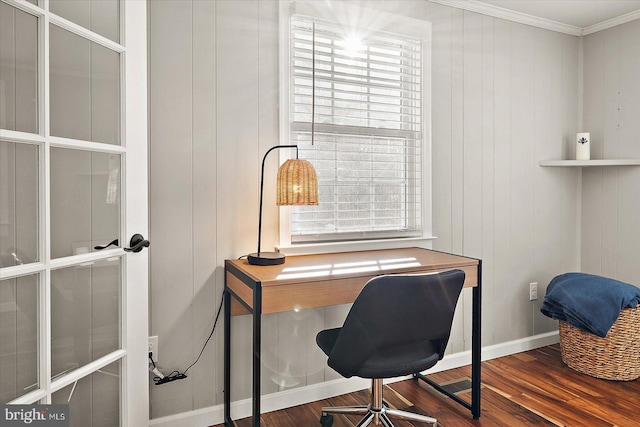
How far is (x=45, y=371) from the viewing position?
138 cm

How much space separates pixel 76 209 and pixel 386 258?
1515 mm

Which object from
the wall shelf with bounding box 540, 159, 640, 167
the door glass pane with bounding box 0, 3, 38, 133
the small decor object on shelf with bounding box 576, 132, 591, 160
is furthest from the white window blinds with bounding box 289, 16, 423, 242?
the small decor object on shelf with bounding box 576, 132, 591, 160

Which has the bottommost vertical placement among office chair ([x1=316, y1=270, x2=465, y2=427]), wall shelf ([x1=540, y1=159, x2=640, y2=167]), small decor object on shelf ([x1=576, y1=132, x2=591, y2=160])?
office chair ([x1=316, y1=270, x2=465, y2=427])

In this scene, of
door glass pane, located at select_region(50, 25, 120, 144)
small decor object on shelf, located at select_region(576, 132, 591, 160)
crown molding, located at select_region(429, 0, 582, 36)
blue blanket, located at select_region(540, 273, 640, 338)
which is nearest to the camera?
door glass pane, located at select_region(50, 25, 120, 144)

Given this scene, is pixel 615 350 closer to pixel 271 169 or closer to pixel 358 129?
pixel 358 129

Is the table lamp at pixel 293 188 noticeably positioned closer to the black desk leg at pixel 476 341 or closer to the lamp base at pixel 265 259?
the lamp base at pixel 265 259

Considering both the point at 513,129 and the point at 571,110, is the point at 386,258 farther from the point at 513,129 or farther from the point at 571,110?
the point at 571,110

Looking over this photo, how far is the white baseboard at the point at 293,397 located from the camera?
221 centimetres

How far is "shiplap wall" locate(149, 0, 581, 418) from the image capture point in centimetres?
216

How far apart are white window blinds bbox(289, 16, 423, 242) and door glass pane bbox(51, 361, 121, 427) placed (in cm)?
111

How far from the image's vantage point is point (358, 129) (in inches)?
103

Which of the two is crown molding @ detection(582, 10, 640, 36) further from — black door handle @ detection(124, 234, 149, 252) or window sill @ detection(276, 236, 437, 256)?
black door handle @ detection(124, 234, 149, 252)

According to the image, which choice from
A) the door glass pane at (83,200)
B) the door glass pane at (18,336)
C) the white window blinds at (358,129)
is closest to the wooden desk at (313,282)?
the white window blinds at (358,129)

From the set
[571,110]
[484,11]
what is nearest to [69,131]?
[484,11]
